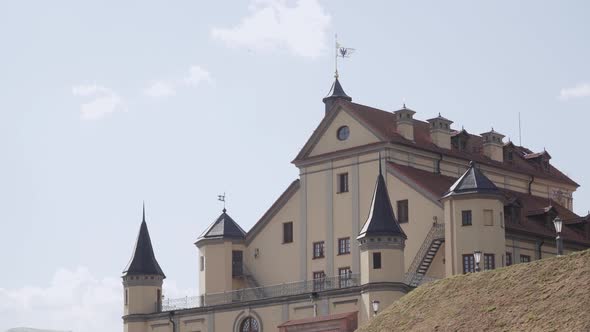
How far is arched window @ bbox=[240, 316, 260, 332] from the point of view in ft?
283

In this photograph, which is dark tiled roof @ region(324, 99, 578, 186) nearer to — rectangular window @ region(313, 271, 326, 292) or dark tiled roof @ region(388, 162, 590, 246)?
dark tiled roof @ region(388, 162, 590, 246)

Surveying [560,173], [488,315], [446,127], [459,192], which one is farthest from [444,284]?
[560,173]

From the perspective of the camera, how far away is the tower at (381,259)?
258 feet

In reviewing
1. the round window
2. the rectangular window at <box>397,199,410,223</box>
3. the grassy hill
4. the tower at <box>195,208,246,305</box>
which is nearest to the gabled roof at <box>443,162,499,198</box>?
the rectangular window at <box>397,199,410,223</box>

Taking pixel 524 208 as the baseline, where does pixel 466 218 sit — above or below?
below

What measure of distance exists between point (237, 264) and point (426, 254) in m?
16.3

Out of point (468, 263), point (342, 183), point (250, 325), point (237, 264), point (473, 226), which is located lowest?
point (250, 325)

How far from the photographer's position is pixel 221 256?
308 feet

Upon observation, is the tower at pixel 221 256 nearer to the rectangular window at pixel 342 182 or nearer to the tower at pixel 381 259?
the rectangular window at pixel 342 182

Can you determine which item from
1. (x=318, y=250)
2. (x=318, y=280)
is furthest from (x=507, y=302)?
(x=318, y=250)

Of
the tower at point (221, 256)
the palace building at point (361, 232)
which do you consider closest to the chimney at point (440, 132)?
the palace building at point (361, 232)

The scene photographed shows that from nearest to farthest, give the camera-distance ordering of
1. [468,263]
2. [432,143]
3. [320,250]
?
[468,263] → [320,250] → [432,143]

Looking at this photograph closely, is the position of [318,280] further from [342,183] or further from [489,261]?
[489,261]

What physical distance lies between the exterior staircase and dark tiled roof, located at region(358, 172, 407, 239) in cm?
312
